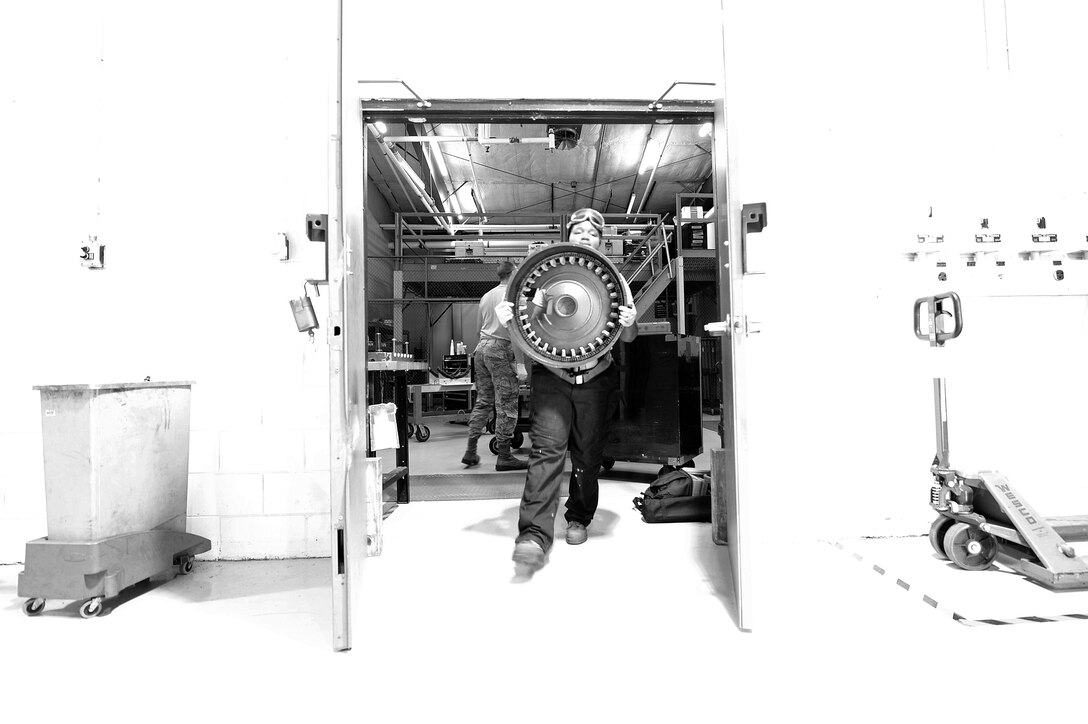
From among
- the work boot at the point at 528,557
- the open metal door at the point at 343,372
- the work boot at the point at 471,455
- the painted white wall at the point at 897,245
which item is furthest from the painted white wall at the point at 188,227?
the painted white wall at the point at 897,245

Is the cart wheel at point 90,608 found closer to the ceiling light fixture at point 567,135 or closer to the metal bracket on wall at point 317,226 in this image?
the metal bracket on wall at point 317,226

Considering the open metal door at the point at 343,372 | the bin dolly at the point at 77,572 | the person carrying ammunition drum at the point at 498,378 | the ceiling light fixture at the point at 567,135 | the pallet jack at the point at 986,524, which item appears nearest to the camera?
the open metal door at the point at 343,372

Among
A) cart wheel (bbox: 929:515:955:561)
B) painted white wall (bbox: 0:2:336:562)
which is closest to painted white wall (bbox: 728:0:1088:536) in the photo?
cart wheel (bbox: 929:515:955:561)

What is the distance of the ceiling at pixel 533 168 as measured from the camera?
19.6 feet

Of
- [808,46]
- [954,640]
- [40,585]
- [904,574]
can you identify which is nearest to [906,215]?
[808,46]

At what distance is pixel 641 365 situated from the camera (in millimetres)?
4199

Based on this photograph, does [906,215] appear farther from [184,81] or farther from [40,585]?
[40,585]

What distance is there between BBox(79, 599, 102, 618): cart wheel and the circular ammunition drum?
1930mm

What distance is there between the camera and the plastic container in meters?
2.05

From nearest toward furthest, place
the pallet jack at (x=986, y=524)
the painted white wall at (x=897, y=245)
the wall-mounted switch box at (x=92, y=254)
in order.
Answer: the pallet jack at (x=986, y=524), the wall-mounted switch box at (x=92, y=254), the painted white wall at (x=897, y=245)

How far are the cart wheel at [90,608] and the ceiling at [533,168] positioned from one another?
3.35m

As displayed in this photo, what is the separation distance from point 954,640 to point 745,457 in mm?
883

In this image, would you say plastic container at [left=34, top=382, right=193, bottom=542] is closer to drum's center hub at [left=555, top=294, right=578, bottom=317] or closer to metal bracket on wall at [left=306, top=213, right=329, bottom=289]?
metal bracket on wall at [left=306, top=213, right=329, bottom=289]

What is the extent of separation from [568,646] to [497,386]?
288 cm
